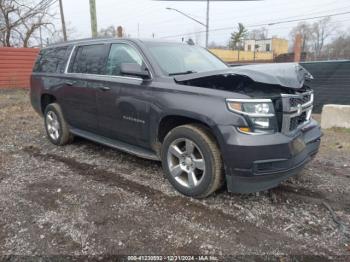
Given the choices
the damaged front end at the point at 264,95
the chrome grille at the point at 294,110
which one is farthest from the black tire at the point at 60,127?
the chrome grille at the point at 294,110

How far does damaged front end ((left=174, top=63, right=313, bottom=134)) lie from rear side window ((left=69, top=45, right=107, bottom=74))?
6.11 feet

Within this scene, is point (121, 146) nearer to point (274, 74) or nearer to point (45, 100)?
point (274, 74)

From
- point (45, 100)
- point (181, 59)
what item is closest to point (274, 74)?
point (181, 59)

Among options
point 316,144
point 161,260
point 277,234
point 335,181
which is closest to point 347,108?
point 335,181

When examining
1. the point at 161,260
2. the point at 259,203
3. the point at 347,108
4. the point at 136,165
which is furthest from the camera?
the point at 347,108

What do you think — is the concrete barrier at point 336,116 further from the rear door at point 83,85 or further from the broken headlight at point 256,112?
the rear door at point 83,85

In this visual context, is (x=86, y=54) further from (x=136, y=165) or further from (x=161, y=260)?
(x=161, y=260)

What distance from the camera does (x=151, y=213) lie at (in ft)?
10.7

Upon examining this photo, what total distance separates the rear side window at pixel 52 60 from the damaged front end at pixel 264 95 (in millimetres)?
3060

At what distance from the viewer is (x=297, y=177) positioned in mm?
4188

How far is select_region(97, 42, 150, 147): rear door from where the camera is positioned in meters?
3.88

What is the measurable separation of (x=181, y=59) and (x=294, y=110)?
1740 mm

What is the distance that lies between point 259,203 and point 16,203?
108 inches

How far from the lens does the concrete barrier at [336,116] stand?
7078 mm
